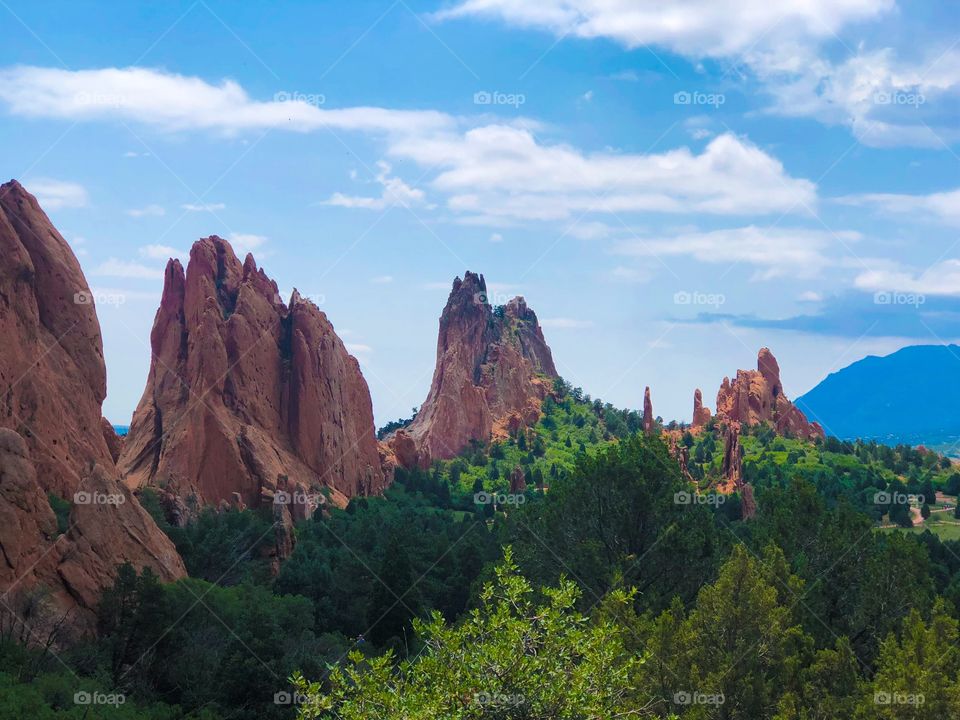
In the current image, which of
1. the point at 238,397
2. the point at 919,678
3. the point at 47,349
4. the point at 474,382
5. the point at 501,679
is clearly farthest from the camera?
the point at 474,382

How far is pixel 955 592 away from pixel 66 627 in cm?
3802

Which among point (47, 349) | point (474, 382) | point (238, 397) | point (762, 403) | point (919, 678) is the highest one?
point (474, 382)

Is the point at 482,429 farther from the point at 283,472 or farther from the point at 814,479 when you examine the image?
the point at 283,472

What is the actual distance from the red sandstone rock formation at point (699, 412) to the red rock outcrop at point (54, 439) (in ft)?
362

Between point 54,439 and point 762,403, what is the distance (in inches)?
4661

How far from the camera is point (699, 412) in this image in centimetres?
16125

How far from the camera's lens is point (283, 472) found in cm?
9212

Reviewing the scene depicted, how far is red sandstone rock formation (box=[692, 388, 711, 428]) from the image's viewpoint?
525ft

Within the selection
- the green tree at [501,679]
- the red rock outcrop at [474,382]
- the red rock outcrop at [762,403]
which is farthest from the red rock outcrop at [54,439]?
the red rock outcrop at [762,403]

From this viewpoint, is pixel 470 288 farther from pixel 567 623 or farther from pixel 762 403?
pixel 567 623

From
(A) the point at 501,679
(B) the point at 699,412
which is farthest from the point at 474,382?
(A) the point at 501,679

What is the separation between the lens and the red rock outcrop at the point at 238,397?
8819 cm

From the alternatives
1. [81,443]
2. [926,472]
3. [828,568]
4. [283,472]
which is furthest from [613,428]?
[828,568]

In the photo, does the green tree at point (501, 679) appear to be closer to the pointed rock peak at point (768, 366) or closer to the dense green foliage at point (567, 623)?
the dense green foliage at point (567, 623)
